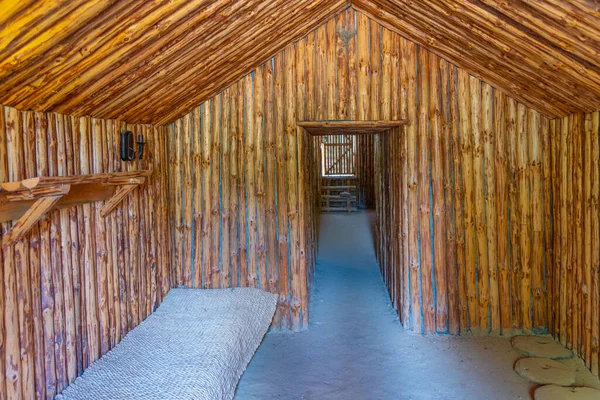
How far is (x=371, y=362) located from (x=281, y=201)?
2.03 meters

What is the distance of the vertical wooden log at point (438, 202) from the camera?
190 inches

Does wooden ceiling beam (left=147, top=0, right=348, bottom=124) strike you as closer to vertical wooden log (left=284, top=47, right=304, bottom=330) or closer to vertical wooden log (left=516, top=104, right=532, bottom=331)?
vertical wooden log (left=284, top=47, right=304, bottom=330)

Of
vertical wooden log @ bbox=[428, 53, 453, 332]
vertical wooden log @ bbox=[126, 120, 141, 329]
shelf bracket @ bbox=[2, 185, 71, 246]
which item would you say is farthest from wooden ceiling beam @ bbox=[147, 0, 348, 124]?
shelf bracket @ bbox=[2, 185, 71, 246]

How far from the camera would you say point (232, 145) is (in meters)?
5.05

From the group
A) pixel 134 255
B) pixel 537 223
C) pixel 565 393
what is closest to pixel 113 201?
pixel 134 255

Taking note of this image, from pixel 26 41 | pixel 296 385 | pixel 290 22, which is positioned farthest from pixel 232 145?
pixel 26 41

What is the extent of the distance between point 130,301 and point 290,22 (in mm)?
3128

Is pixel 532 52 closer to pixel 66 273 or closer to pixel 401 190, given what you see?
pixel 401 190

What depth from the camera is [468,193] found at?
486 cm

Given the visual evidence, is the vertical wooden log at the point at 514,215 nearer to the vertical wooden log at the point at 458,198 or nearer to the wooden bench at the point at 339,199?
the vertical wooden log at the point at 458,198

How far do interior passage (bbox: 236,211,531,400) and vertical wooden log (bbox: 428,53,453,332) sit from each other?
39cm

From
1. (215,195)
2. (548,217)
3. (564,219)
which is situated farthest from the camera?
(215,195)

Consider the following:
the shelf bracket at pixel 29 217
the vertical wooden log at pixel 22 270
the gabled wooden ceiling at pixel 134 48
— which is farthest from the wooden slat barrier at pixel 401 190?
the shelf bracket at pixel 29 217

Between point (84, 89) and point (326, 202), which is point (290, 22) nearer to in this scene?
point (84, 89)
